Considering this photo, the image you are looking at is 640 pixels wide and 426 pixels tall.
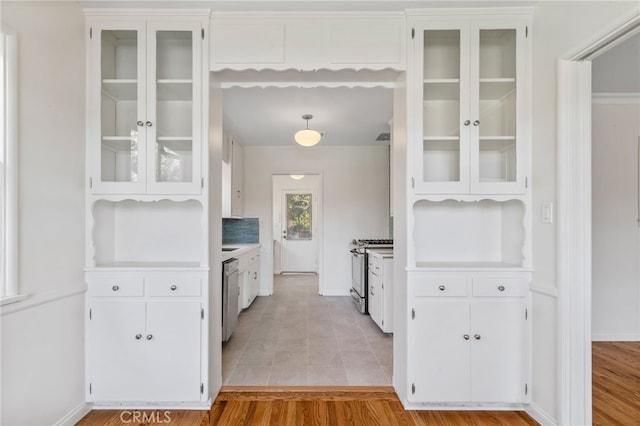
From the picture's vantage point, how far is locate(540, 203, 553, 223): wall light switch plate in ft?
6.07

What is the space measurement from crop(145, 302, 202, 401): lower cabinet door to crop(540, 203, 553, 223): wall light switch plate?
2.20 meters

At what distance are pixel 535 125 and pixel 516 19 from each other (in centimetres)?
69

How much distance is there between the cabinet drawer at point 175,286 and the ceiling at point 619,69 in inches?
124

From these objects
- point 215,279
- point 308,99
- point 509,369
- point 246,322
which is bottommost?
point 246,322

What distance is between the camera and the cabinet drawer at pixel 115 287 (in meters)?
2.01

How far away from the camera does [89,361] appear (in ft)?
6.53

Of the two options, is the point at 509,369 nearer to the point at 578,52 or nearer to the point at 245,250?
the point at 578,52

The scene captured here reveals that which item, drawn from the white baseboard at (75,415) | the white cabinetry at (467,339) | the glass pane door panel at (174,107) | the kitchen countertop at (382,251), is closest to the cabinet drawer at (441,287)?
the white cabinetry at (467,339)

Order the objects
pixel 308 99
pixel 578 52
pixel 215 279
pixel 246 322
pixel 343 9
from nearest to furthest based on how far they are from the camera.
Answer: pixel 578 52
pixel 343 9
pixel 215 279
pixel 308 99
pixel 246 322

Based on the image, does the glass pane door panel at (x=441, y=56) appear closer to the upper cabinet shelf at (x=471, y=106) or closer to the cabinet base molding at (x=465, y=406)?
the upper cabinet shelf at (x=471, y=106)

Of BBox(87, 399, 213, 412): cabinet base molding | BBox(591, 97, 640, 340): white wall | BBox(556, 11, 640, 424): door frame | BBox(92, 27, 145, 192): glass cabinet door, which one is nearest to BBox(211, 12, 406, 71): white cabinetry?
BBox(92, 27, 145, 192): glass cabinet door

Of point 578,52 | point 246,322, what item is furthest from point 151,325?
point 578,52

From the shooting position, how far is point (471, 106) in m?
2.02

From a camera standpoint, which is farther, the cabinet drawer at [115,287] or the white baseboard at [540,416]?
the cabinet drawer at [115,287]
